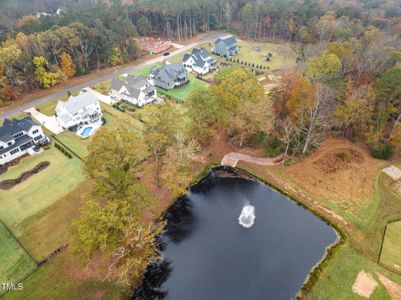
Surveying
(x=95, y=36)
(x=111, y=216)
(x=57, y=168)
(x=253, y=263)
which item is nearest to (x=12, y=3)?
(x=95, y=36)

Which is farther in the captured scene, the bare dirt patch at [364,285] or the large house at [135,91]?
the large house at [135,91]

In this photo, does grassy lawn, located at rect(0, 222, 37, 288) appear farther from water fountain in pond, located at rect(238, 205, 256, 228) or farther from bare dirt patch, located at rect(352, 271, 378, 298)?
bare dirt patch, located at rect(352, 271, 378, 298)

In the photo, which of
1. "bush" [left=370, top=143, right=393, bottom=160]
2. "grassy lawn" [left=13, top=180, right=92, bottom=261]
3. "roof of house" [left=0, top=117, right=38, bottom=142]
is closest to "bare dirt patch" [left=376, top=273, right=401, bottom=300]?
"bush" [left=370, top=143, right=393, bottom=160]

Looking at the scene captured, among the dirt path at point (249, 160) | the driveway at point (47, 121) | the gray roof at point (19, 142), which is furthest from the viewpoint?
the driveway at point (47, 121)

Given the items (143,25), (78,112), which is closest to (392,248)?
(78,112)

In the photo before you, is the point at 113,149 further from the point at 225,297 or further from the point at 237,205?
the point at 225,297

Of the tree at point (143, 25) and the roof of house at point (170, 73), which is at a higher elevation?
the tree at point (143, 25)

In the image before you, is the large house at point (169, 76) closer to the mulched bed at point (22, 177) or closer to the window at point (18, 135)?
the window at point (18, 135)

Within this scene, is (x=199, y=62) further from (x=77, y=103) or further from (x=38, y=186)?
(x=38, y=186)

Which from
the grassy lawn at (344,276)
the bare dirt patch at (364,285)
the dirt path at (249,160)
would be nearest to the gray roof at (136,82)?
the dirt path at (249,160)
